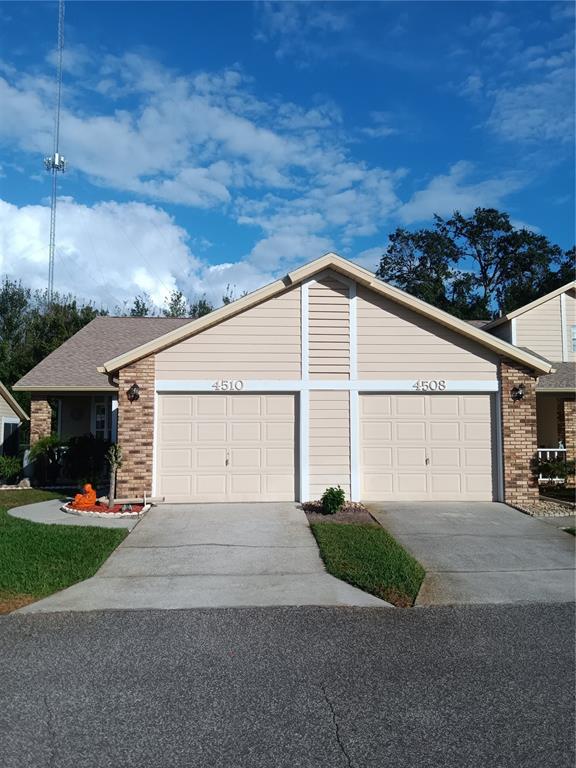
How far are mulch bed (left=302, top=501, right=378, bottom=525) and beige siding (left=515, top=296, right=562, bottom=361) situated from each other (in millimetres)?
10514

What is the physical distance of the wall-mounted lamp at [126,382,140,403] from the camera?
11.8 metres

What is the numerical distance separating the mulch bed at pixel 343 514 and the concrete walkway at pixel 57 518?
3070mm

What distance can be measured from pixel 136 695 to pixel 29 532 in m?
5.90

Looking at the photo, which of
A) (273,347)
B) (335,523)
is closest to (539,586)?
(335,523)

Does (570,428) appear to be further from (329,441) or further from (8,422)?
(8,422)

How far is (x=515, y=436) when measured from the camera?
40.0 ft

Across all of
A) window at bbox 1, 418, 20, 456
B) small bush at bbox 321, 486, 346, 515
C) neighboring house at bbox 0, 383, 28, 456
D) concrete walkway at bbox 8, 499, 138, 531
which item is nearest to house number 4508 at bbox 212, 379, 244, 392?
small bush at bbox 321, 486, 346, 515

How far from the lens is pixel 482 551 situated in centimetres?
859

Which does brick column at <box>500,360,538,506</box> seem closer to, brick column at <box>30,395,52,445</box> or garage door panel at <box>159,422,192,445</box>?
garage door panel at <box>159,422,192,445</box>

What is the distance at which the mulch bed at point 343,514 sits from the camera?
1041cm

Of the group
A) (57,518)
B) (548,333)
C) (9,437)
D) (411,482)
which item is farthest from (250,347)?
(9,437)

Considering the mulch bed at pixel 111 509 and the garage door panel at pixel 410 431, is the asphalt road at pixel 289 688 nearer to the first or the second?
the mulch bed at pixel 111 509

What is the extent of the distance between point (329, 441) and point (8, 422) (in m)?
14.1

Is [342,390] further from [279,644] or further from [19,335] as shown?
[19,335]
